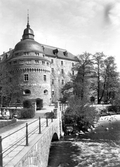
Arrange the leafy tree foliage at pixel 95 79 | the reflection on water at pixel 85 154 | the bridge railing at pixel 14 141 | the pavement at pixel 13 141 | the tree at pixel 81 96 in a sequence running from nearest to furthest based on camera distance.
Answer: the bridge railing at pixel 14 141 → the pavement at pixel 13 141 → the reflection on water at pixel 85 154 → the tree at pixel 81 96 → the leafy tree foliage at pixel 95 79

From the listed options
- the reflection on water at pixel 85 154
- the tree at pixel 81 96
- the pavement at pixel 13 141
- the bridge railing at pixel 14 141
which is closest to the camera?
the bridge railing at pixel 14 141

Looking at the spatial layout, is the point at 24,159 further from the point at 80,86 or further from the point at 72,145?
the point at 80,86

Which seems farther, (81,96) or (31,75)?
(31,75)

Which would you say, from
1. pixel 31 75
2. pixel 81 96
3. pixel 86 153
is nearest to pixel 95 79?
pixel 81 96

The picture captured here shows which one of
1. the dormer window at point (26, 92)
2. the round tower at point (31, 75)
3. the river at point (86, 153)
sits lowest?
the river at point (86, 153)

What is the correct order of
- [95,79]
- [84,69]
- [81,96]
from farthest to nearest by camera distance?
[95,79] < [84,69] < [81,96]

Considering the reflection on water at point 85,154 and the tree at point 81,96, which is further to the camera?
the tree at point 81,96

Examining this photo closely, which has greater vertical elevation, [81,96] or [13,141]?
[81,96]

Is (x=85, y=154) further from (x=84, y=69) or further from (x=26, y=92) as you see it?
(x=26, y=92)

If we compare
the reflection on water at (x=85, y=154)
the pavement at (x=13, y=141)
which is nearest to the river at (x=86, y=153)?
the reflection on water at (x=85, y=154)

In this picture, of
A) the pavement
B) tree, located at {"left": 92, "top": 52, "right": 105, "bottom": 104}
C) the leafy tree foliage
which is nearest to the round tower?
the leafy tree foliage

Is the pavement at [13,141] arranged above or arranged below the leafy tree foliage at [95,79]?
below

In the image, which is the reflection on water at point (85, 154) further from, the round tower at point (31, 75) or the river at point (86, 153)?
the round tower at point (31, 75)

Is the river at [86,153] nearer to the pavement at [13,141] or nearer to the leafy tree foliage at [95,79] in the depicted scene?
the pavement at [13,141]
